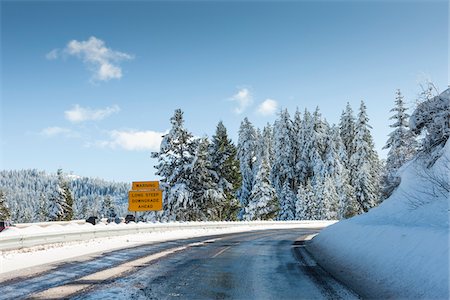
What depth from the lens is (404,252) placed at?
6.54 meters

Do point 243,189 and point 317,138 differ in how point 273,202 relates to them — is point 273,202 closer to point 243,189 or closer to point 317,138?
point 243,189

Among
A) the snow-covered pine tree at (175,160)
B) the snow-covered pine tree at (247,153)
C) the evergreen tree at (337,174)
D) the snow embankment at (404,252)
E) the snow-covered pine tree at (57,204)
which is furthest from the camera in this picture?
the snow-covered pine tree at (247,153)

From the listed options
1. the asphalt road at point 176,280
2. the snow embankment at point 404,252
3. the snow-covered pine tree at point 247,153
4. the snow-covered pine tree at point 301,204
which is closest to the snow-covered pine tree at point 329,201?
the snow-covered pine tree at point 301,204

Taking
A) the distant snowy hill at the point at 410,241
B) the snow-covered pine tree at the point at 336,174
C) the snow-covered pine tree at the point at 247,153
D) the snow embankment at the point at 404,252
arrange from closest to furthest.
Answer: the snow embankment at the point at 404,252
the distant snowy hill at the point at 410,241
the snow-covered pine tree at the point at 336,174
the snow-covered pine tree at the point at 247,153

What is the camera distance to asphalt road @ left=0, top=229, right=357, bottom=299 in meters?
6.22

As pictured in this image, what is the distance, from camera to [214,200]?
4016 centimetres

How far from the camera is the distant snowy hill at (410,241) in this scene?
552 centimetres

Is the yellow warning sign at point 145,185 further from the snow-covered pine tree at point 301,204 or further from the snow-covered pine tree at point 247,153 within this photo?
the snow-covered pine tree at point 247,153

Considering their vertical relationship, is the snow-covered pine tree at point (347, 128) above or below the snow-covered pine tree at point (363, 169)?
above

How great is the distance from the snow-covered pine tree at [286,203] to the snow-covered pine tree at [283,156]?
3775 mm

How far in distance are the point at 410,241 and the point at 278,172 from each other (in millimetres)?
57805

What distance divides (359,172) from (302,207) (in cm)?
956

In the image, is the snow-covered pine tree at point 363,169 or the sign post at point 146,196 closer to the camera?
the sign post at point 146,196

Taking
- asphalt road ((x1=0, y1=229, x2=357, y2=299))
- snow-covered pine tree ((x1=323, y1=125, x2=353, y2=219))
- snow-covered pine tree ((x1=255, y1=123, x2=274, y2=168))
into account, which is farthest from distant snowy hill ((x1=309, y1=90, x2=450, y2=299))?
snow-covered pine tree ((x1=255, y1=123, x2=274, y2=168))
